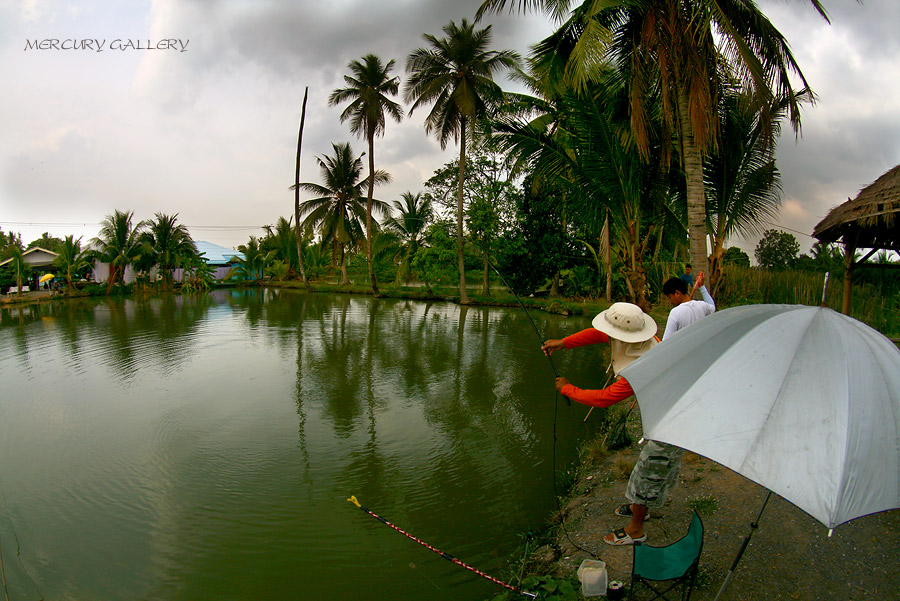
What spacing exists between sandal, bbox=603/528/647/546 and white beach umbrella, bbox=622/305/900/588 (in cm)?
146

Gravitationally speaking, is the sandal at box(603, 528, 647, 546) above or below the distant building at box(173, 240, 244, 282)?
below

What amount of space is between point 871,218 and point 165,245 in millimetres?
32929

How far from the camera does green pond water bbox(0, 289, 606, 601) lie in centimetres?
318

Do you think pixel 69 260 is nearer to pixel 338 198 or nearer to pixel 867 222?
pixel 338 198

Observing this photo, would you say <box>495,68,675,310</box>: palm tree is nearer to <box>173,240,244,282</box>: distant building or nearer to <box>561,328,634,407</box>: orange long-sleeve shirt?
<box>561,328,634,407</box>: orange long-sleeve shirt

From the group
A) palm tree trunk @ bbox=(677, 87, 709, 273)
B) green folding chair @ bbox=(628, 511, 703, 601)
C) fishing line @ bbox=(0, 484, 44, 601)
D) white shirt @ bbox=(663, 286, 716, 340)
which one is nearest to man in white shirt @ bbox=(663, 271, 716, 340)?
white shirt @ bbox=(663, 286, 716, 340)

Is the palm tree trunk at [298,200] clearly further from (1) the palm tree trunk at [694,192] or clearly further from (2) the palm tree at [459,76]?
(1) the palm tree trunk at [694,192]

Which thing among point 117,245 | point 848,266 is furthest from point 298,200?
point 848,266

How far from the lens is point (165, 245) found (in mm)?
29656

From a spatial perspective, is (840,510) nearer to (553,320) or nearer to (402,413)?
(402,413)

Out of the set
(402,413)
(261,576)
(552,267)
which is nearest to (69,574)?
(261,576)

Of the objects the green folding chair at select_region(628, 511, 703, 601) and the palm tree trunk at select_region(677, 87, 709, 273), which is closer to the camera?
the green folding chair at select_region(628, 511, 703, 601)

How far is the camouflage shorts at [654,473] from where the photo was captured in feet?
9.21

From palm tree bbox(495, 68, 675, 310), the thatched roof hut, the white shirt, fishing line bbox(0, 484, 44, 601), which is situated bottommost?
fishing line bbox(0, 484, 44, 601)
